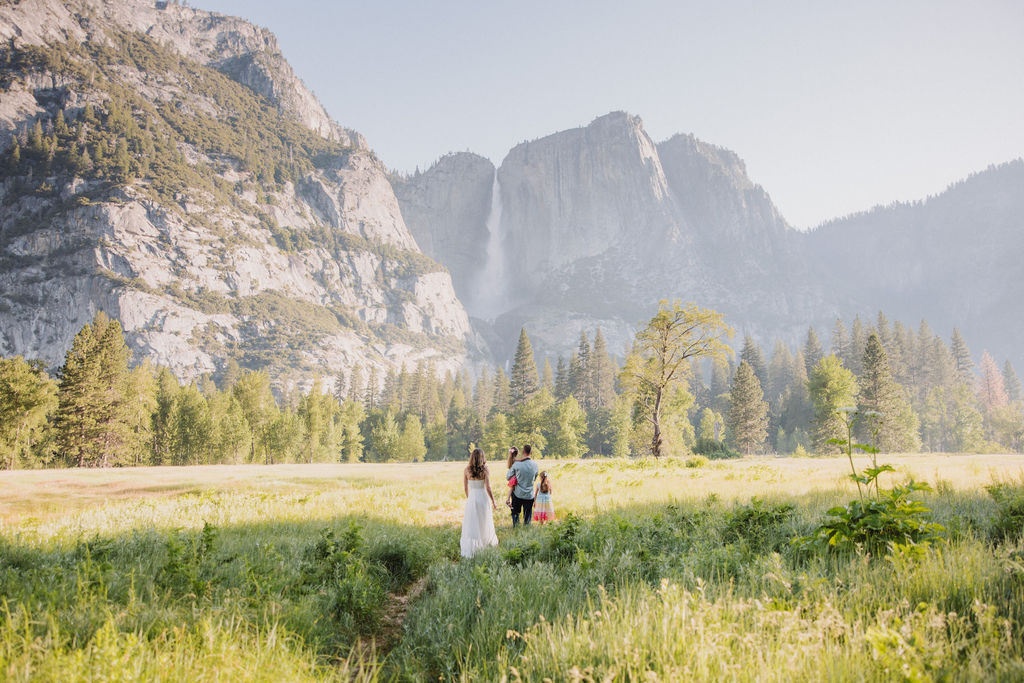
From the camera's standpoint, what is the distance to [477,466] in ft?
31.4

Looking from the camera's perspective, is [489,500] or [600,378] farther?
[600,378]

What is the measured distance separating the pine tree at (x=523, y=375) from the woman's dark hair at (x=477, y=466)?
246 feet

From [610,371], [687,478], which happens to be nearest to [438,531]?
[687,478]

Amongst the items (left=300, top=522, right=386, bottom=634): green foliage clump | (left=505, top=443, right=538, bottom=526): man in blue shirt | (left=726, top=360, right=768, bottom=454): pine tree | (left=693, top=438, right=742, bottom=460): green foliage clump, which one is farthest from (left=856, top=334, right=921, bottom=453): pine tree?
(left=300, top=522, right=386, bottom=634): green foliage clump

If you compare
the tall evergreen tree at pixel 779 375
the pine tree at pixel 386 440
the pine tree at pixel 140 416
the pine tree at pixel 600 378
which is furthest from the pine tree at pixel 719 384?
the pine tree at pixel 140 416

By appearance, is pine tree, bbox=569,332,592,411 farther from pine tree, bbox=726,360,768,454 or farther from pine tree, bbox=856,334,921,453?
pine tree, bbox=856,334,921,453

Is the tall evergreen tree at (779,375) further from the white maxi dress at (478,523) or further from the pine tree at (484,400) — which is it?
the white maxi dress at (478,523)

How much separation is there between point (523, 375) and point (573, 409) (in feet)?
72.5

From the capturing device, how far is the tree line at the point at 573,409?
4428cm

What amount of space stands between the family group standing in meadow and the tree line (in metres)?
6.36

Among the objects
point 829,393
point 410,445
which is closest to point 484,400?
point 410,445

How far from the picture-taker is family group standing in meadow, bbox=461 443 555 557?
8.69 m

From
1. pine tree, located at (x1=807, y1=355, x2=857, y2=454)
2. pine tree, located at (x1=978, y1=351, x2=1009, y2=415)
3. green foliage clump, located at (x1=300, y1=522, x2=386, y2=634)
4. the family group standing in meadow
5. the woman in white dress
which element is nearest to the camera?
green foliage clump, located at (x1=300, y1=522, x2=386, y2=634)

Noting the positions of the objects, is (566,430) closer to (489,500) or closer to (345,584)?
(489,500)
